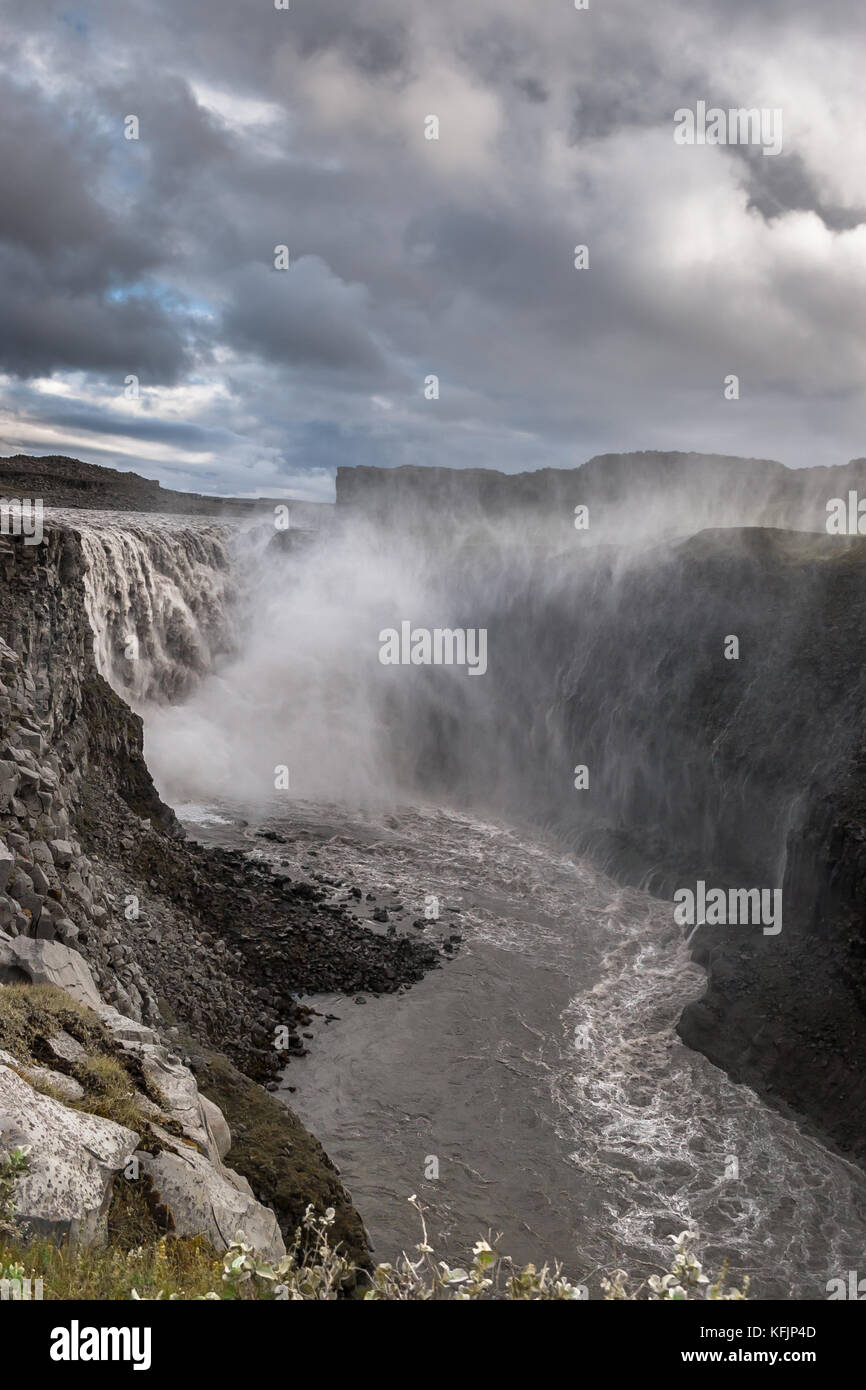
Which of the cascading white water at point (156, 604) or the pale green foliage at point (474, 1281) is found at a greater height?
the cascading white water at point (156, 604)

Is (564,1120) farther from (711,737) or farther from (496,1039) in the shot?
(711,737)

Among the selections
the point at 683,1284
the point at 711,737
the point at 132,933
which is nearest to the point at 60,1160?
the point at 683,1284

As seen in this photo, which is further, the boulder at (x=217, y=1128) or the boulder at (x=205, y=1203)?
the boulder at (x=217, y=1128)

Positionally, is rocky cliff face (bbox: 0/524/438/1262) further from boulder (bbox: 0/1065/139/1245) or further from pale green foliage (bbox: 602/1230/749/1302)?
pale green foliage (bbox: 602/1230/749/1302)

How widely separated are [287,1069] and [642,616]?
3001 centimetres

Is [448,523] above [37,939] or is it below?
above

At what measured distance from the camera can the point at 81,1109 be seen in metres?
8.27

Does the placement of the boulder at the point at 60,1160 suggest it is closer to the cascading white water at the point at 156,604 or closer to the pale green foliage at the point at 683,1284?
the pale green foliage at the point at 683,1284

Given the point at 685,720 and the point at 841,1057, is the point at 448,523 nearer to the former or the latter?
the point at 685,720

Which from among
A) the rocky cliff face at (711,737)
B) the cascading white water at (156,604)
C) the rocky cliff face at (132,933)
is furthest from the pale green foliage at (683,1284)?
the cascading white water at (156,604)

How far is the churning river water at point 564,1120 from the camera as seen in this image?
53.5 feet

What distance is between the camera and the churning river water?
16297 millimetres

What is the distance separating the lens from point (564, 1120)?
19547mm
